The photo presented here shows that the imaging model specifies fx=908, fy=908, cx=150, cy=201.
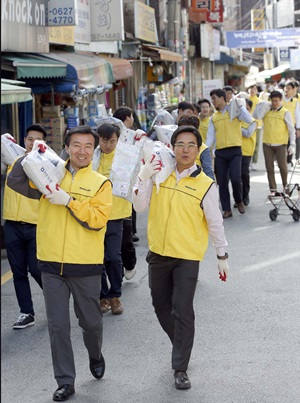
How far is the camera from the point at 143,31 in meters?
24.1

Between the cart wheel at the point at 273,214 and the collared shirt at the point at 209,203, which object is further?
the cart wheel at the point at 273,214

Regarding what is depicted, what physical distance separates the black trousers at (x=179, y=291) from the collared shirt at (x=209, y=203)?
221 millimetres

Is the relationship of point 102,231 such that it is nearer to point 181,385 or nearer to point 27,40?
point 181,385

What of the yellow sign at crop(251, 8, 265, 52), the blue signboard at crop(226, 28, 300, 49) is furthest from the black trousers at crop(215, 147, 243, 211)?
the yellow sign at crop(251, 8, 265, 52)

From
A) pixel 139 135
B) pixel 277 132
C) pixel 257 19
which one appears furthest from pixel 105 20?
pixel 257 19

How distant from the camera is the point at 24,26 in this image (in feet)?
44.2

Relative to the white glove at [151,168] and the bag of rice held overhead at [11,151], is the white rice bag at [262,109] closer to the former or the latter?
the bag of rice held overhead at [11,151]

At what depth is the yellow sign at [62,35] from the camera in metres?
15.3

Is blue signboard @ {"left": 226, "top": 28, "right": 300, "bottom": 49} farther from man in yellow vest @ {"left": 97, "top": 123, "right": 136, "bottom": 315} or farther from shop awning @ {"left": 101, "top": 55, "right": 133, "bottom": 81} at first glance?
man in yellow vest @ {"left": 97, "top": 123, "right": 136, "bottom": 315}

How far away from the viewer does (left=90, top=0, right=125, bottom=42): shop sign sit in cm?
1778

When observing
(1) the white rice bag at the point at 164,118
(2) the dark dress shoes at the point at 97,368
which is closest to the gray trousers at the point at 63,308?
(2) the dark dress shoes at the point at 97,368

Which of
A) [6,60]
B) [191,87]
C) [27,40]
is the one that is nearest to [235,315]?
[6,60]

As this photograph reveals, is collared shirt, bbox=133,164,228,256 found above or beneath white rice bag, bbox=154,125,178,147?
beneath

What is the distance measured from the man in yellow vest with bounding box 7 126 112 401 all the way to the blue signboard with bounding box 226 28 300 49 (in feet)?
131
